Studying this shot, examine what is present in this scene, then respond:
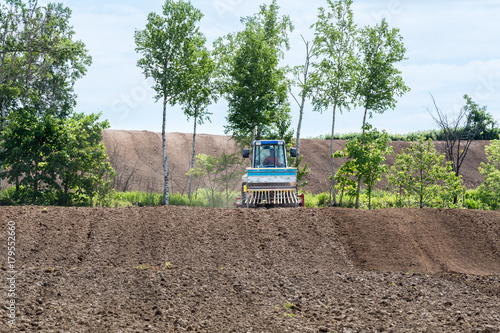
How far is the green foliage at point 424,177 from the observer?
831 inches

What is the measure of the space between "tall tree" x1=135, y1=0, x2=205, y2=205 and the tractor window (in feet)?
27.1

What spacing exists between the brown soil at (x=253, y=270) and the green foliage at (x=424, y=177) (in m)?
3.88

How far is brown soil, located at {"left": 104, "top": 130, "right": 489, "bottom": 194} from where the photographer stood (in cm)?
3759

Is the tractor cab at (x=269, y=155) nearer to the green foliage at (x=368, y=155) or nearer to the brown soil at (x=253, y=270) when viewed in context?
the brown soil at (x=253, y=270)

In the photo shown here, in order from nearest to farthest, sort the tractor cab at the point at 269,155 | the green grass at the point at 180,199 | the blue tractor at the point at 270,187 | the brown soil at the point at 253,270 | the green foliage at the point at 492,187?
the brown soil at the point at 253,270, the blue tractor at the point at 270,187, the tractor cab at the point at 269,155, the green foliage at the point at 492,187, the green grass at the point at 180,199

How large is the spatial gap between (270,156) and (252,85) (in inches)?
325

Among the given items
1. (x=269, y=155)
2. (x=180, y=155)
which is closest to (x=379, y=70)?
(x=269, y=155)

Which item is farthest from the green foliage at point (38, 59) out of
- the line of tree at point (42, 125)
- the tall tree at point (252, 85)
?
the tall tree at point (252, 85)

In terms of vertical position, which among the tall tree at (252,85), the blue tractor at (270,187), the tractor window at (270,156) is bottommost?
the blue tractor at (270,187)

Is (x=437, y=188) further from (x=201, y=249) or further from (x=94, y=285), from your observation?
(x=94, y=285)

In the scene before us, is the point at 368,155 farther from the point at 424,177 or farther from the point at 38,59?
the point at 38,59

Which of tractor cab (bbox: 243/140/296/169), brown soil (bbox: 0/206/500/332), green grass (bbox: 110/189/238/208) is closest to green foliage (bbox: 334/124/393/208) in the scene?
tractor cab (bbox: 243/140/296/169)

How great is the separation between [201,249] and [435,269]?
6216 millimetres

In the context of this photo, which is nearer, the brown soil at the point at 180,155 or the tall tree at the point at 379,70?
the tall tree at the point at 379,70
